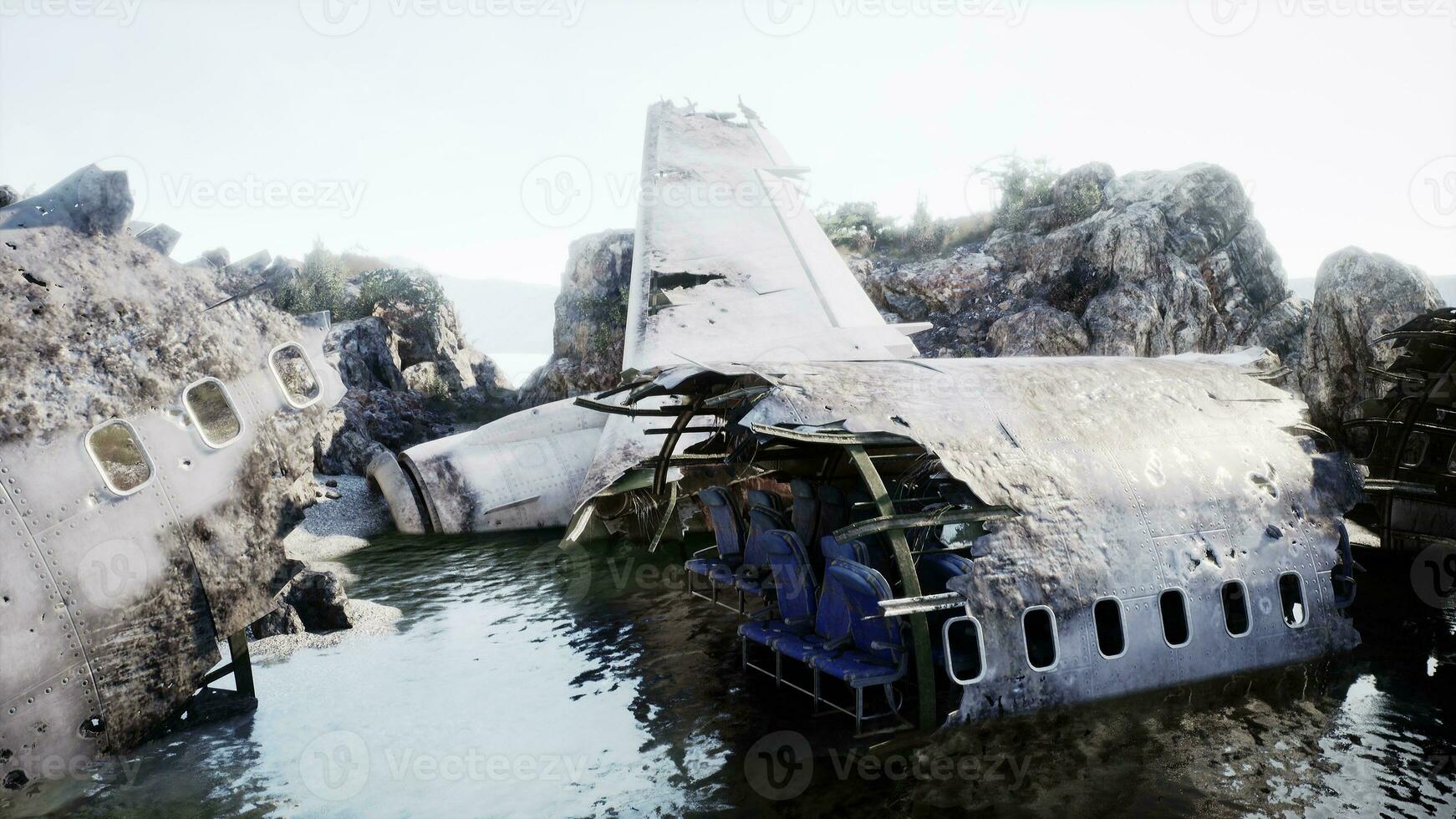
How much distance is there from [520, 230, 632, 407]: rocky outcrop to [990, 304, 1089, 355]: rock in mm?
16112

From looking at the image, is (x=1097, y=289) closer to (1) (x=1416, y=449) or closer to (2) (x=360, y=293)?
(1) (x=1416, y=449)

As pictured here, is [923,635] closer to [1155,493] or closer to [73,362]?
[1155,493]

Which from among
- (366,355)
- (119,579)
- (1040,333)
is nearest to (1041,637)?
(119,579)

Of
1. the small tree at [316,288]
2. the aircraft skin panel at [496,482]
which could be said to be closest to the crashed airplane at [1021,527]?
the aircraft skin panel at [496,482]

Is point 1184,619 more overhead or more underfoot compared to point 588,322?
more underfoot

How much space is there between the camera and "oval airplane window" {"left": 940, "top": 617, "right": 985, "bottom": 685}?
9.38 m

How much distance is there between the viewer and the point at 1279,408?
12750 mm

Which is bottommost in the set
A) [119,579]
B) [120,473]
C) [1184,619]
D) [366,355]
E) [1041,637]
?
[1184,619]

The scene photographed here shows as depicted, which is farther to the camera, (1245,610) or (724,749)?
(1245,610)

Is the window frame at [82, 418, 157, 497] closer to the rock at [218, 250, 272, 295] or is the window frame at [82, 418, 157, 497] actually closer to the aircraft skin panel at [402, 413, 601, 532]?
the rock at [218, 250, 272, 295]

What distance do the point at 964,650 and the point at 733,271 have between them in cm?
1663

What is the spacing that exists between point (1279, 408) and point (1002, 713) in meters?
6.92

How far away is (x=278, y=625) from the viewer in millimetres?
16016

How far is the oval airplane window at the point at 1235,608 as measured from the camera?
35.6 ft
